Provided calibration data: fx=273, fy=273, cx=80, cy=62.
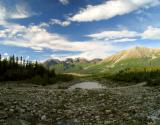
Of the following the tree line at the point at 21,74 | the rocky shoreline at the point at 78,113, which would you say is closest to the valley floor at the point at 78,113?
the rocky shoreline at the point at 78,113

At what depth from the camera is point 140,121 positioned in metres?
11.7

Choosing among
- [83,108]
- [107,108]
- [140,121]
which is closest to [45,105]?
[83,108]

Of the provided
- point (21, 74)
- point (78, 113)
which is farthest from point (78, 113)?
point (21, 74)

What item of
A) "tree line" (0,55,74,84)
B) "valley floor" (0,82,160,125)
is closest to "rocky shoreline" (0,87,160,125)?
"valley floor" (0,82,160,125)

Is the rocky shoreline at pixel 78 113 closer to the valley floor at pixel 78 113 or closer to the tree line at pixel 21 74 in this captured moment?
the valley floor at pixel 78 113

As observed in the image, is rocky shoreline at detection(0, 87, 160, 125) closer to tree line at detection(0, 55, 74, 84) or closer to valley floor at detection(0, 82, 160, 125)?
valley floor at detection(0, 82, 160, 125)

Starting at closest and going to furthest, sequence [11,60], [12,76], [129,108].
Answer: [129,108], [12,76], [11,60]

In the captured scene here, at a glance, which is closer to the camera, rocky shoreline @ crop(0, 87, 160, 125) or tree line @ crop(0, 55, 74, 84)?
rocky shoreline @ crop(0, 87, 160, 125)

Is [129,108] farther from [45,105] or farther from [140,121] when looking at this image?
[45,105]

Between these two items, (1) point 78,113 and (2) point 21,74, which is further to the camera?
(2) point 21,74

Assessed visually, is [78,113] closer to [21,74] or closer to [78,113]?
[78,113]

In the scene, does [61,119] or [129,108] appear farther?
[129,108]

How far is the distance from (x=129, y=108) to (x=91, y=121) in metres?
2.95

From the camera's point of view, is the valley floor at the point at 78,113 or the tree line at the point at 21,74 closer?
the valley floor at the point at 78,113
